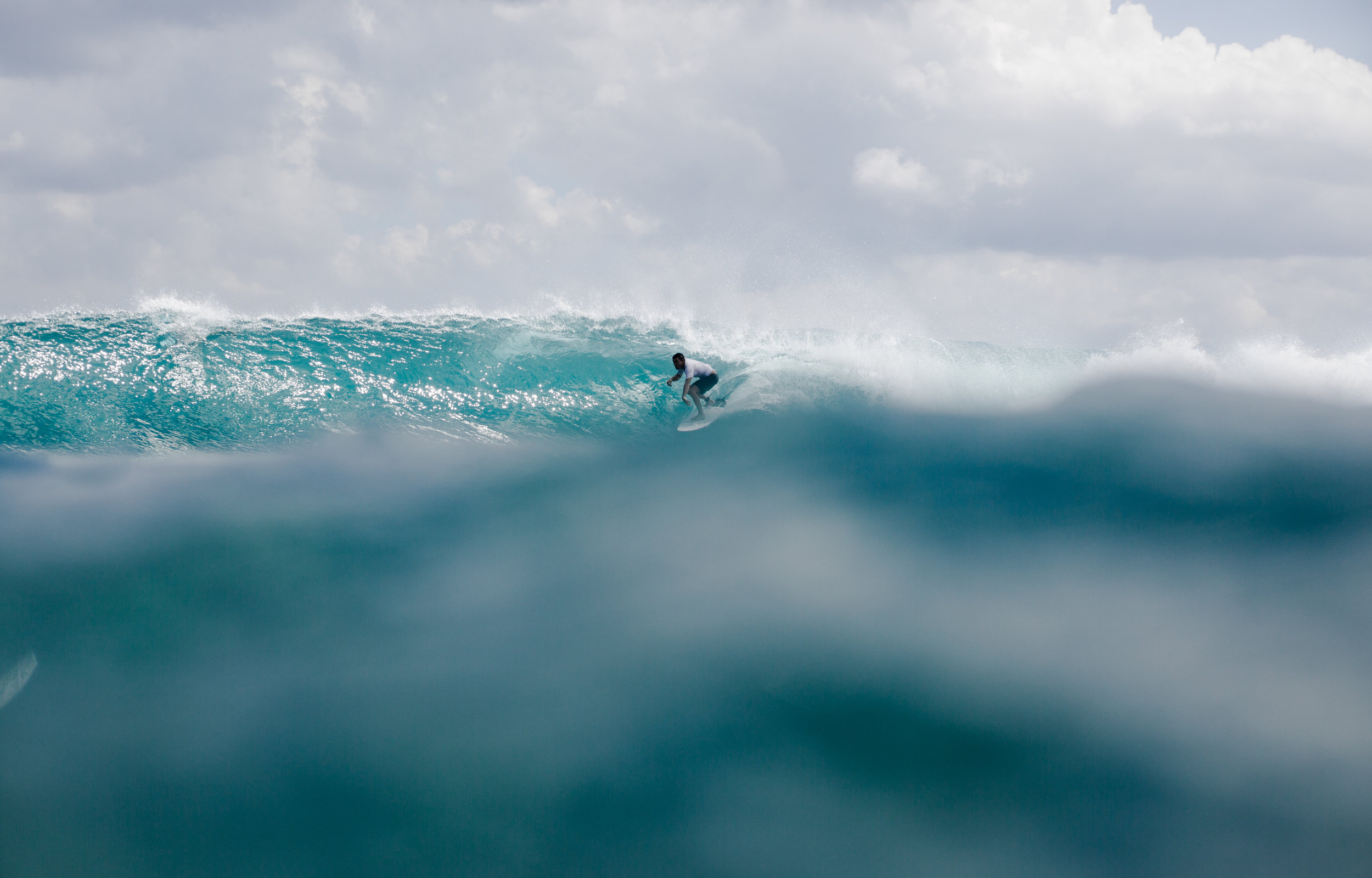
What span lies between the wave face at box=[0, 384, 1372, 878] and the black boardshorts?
75.8 inches

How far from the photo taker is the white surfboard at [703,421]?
12030 millimetres

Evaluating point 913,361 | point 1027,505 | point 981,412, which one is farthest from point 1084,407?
point 1027,505

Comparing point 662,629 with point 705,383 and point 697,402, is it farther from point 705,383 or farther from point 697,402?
point 705,383

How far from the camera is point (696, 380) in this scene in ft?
39.8

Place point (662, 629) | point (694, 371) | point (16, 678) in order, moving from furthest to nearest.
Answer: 1. point (694, 371)
2. point (662, 629)
3. point (16, 678)

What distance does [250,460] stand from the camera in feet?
35.1

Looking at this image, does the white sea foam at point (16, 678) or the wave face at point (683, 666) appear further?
the white sea foam at point (16, 678)

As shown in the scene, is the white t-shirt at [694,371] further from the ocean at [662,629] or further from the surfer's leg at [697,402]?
the ocean at [662,629]

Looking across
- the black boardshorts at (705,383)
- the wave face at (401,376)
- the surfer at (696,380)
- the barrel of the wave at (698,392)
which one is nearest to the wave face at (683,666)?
the wave face at (401,376)

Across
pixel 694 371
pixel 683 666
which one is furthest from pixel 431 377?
pixel 683 666

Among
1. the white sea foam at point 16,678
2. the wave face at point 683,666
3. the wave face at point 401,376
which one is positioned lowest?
the white sea foam at point 16,678

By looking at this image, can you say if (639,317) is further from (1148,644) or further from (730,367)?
(1148,644)

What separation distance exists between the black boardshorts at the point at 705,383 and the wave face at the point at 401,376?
23.0 inches

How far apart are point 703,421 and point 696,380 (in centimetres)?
72
